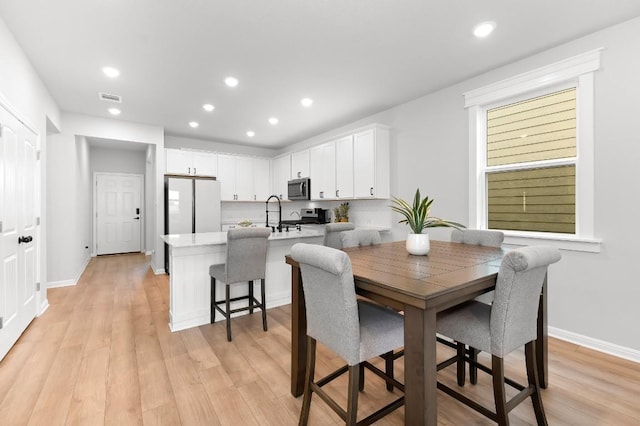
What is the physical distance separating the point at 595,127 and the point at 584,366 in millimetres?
1909

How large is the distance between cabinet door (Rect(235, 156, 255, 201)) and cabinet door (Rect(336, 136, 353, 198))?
240cm

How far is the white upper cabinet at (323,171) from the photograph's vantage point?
16.7 feet

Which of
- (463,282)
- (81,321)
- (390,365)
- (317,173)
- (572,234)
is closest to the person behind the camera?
(463,282)

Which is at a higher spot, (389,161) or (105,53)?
(105,53)

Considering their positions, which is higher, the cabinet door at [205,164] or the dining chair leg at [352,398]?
Answer: the cabinet door at [205,164]

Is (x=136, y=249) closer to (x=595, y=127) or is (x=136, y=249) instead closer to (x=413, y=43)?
(x=413, y=43)

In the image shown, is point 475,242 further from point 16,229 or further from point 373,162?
point 16,229

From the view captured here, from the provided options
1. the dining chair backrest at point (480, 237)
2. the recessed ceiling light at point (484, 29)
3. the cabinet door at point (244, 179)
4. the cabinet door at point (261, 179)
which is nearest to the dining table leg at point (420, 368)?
the dining chair backrest at point (480, 237)

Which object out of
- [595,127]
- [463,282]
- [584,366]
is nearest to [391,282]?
[463,282]

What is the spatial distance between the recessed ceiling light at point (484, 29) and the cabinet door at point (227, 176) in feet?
16.2

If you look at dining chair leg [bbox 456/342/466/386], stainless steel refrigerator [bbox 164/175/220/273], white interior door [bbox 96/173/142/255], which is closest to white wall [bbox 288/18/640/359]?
dining chair leg [bbox 456/342/466/386]

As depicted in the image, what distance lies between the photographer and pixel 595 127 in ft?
8.30

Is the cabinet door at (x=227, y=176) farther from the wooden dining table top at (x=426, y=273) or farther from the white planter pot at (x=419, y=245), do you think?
the white planter pot at (x=419, y=245)

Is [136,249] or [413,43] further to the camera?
[136,249]
